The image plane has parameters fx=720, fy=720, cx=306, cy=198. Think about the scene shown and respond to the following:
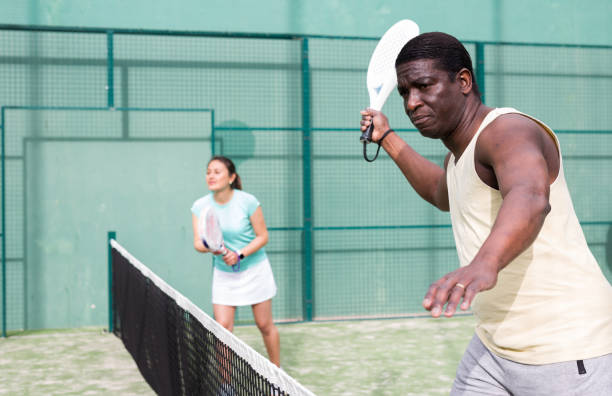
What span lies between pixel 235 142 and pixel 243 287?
3241 mm

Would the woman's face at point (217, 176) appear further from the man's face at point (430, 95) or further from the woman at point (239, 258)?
the man's face at point (430, 95)

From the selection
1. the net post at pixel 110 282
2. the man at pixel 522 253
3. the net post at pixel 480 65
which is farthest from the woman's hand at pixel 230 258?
the net post at pixel 480 65

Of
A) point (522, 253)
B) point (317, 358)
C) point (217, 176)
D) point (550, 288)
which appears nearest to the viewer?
point (522, 253)

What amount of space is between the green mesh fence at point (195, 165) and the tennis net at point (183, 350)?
1.75m

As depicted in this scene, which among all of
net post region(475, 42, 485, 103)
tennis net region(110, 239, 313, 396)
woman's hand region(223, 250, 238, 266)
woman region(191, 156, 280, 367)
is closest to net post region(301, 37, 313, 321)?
net post region(475, 42, 485, 103)

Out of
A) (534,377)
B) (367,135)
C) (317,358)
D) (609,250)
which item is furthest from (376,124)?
(609,250)

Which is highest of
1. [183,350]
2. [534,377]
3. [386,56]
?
[386,56]

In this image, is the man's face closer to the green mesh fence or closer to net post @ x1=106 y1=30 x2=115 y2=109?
the green mesh fence

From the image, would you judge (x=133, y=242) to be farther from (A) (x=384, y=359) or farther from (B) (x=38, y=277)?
(A) (x=384, y=359)

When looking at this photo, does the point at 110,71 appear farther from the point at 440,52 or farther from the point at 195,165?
the point at 440,52

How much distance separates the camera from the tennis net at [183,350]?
8.00 feet

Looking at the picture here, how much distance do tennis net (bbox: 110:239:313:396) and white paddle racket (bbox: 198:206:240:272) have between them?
44 cm

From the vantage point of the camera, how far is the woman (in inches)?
195

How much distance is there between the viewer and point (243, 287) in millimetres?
4945
